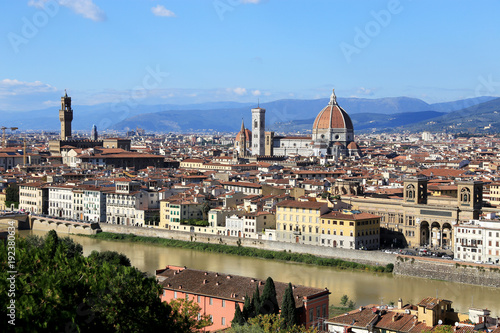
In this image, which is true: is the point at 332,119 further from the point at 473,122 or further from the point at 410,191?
the point at 473,122

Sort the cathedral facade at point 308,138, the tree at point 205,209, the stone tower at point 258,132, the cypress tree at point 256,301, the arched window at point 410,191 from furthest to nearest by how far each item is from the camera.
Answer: the stone tower at point 258,132 → the cathedral facade at point 308,138 → the tree at point 205,209 → the arched window at point 410,191 → the cypress tree at point 256,301

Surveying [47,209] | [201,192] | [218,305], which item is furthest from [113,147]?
[218,305]

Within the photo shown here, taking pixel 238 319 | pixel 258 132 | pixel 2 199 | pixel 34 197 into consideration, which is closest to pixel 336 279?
pixel 238 319

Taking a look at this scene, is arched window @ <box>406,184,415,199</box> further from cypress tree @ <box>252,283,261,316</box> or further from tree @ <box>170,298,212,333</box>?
tree @ <box>170,298,212,333</box>

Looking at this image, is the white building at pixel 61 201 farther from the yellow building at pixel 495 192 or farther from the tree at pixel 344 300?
the tree at pixel 344 300

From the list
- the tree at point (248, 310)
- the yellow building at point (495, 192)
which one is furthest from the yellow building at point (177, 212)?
the tree at point (248, 310)

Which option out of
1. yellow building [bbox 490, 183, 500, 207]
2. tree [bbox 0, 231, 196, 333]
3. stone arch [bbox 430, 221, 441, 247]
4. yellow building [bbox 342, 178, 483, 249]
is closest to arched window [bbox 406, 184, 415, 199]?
yellow building [bbox 342, 178, 483, 249]
